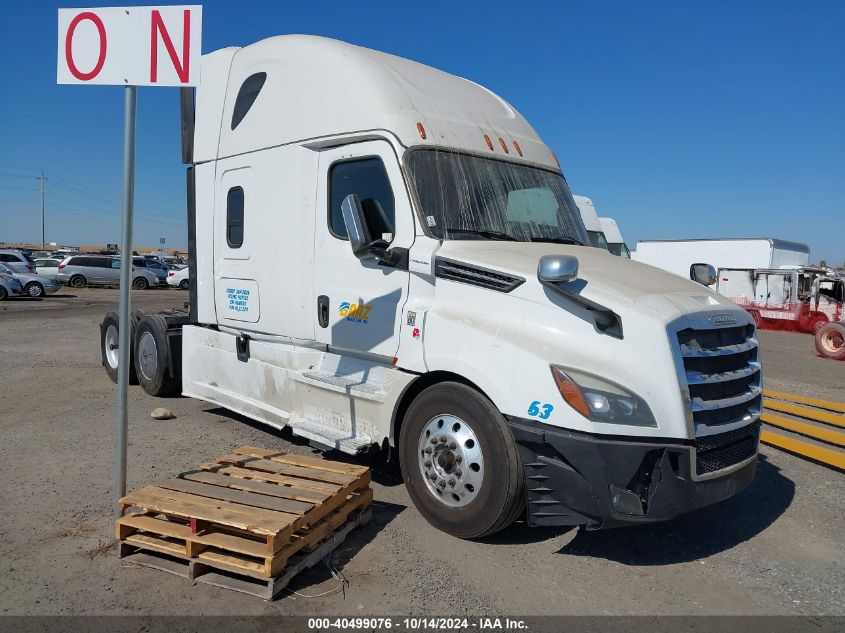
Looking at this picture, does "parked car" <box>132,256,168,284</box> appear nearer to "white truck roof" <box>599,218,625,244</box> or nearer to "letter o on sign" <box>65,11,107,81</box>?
"white truck roof" <box>599,218,625,244</box>

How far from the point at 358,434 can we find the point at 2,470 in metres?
3.06

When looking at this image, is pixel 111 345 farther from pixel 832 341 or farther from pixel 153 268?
pixel 153 268

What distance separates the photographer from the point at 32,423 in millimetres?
6980

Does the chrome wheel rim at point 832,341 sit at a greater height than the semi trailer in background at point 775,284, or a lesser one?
lesser

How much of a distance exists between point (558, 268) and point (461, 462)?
1421mm

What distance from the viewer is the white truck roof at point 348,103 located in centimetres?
513

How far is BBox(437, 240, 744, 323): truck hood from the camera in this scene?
13.1 feet

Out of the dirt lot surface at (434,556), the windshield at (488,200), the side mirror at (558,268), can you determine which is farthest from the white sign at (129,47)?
the dirt lot surface at (434,556)

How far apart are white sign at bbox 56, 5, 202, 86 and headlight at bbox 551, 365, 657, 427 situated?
9.37 ft

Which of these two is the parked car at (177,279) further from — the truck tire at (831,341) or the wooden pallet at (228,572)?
the wooden pallet at (228,572)

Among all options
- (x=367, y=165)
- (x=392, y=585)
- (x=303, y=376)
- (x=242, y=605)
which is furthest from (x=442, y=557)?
(x=367, y=165)

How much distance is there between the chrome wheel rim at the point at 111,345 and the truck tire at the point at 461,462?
6192 millimetres

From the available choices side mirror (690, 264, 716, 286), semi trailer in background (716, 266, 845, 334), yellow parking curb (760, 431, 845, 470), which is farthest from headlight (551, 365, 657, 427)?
semi trailer in background (716, 266, 845, 334)

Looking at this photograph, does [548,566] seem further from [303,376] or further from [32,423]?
Result: [32,423]
